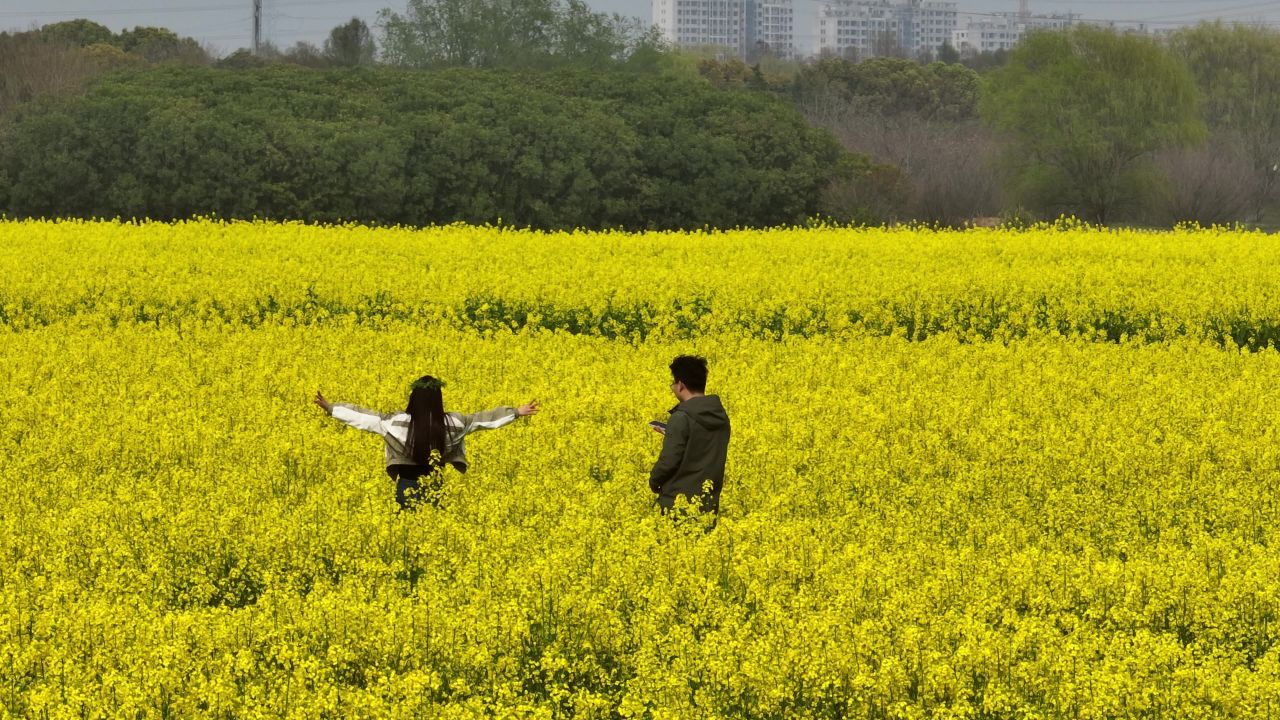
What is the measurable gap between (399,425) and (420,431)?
167mm

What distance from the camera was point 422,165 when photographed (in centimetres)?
3800

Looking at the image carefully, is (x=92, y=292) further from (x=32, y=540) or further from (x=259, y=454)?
(x=32, y=540)

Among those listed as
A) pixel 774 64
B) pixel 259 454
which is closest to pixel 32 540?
pixel 259 454

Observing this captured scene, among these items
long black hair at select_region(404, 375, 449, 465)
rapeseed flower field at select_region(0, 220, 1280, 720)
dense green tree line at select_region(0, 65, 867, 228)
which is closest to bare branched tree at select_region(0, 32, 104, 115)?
dense green tree line at select_region(0, 65, 867, 228)

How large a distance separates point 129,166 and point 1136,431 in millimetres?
30175

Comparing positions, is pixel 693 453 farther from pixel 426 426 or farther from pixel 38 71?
pixel 38 71

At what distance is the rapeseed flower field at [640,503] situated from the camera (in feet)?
22.5

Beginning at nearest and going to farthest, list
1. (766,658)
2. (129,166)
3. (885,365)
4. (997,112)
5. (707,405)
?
(766,658), (707,405), (885,365), (129,166), (997,112)

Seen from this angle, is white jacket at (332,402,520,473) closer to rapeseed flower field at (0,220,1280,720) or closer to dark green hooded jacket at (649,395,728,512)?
rapeseed flower field at (0,220,1280,720)

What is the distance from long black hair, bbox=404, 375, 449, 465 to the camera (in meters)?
9.23

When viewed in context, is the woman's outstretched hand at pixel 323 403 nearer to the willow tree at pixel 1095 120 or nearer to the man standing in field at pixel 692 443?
the man standing in field at pixel 692 443

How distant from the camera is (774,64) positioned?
446 ft

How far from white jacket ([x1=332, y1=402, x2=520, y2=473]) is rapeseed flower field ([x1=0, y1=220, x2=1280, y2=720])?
14.6 inches

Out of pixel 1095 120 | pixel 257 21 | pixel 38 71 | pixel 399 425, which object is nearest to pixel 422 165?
pixel 38 71
